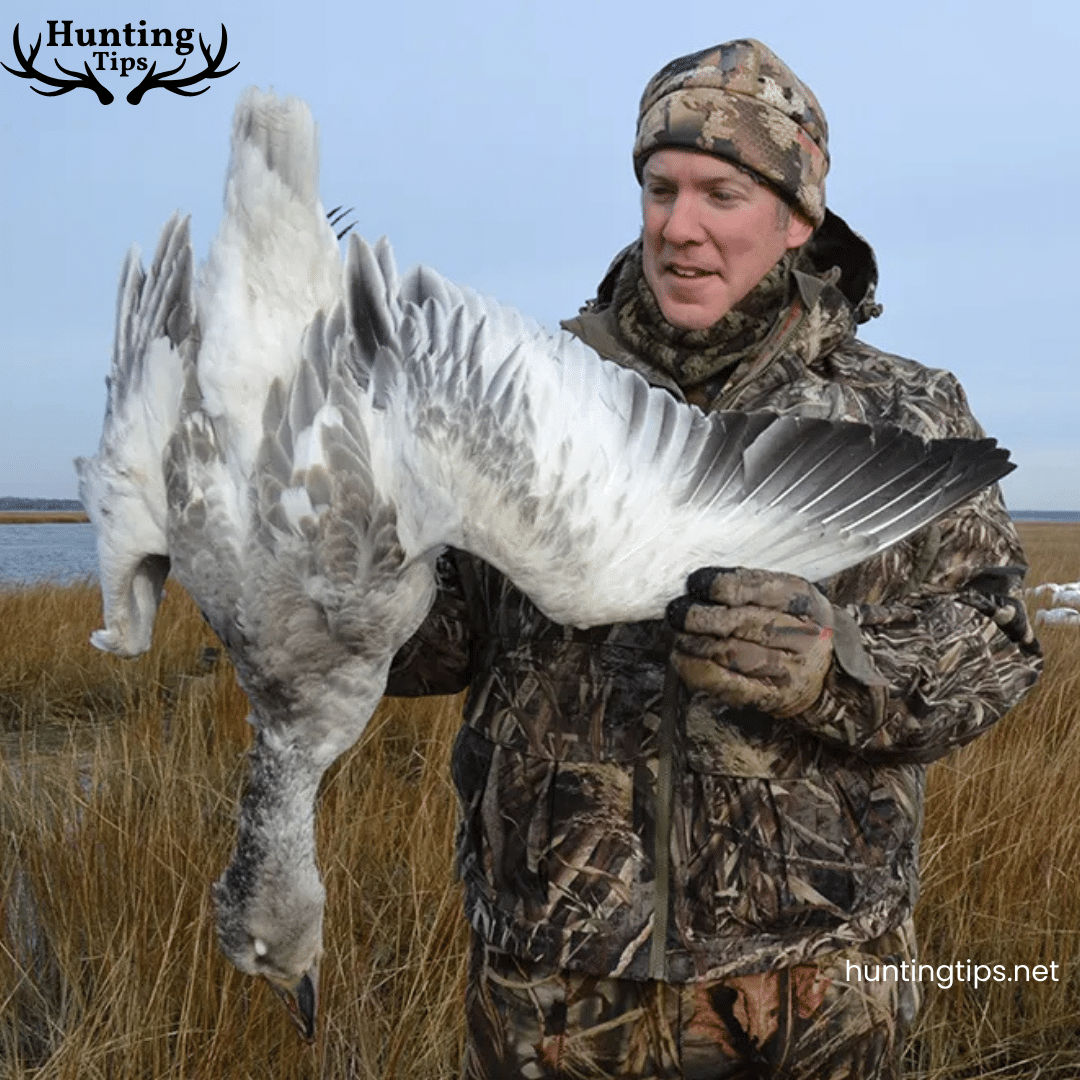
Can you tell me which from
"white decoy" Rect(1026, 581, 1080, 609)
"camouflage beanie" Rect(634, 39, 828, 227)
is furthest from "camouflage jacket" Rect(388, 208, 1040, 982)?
"white decoy" Rect(1026, 581, 1080, 609)

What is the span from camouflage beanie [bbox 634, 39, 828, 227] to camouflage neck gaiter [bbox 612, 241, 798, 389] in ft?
0.72

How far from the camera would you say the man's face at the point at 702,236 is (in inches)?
101

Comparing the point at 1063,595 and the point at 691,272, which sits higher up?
the point at 691,272

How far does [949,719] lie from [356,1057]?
2.27 metres

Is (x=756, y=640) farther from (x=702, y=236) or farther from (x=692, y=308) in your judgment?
(x=702, y=236)

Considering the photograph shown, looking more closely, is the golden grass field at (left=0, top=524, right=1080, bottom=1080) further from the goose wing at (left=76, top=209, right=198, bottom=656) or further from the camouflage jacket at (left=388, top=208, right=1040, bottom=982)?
the goose wing at (left=76, top=209, right=198, bottom=656)

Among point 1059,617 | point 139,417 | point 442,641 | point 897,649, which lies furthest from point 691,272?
point 1059,617

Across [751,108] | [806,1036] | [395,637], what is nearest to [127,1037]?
[395,637]

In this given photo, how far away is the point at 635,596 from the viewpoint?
2373 mm

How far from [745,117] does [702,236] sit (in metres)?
0.33

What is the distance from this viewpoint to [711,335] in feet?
8.73

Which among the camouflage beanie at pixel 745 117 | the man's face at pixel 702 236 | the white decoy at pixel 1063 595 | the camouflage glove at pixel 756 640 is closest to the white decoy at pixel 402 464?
the camouflage glove at pixel 756 640

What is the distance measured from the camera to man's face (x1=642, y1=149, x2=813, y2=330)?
2562 mm

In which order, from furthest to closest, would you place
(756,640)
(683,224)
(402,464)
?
(683,224)
(402,464)
(756,640)
